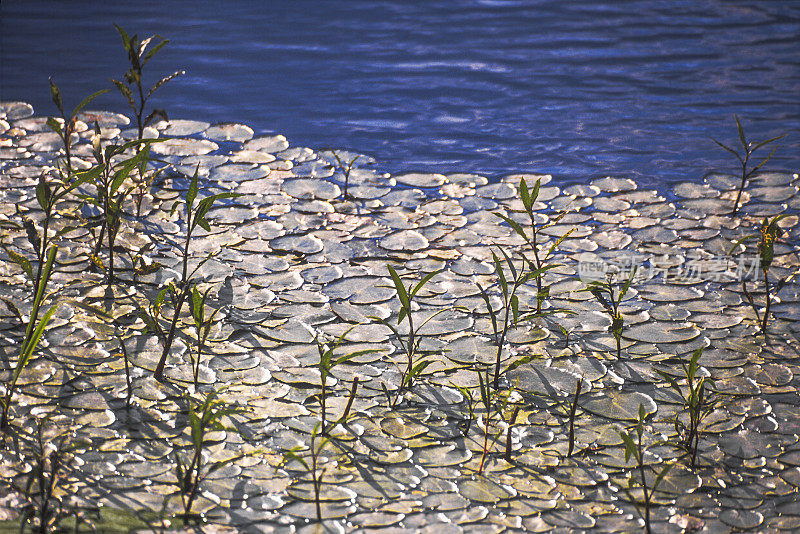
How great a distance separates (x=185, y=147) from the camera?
372 cm

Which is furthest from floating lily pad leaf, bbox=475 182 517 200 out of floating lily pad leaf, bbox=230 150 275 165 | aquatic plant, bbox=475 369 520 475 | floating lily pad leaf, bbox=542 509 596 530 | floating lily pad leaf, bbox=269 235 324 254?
floating lily pad leaf, bbox=542 509 596 530

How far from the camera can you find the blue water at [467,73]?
4.02 metres

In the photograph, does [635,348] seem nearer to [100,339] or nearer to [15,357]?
[100,339]

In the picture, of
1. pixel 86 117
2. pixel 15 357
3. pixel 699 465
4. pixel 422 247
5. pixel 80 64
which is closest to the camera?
pixel 699 465

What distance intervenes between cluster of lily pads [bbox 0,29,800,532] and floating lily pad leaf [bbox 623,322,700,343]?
1 centimetres

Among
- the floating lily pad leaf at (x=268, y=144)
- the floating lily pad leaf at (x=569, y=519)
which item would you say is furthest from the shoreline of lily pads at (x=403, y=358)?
the floating lily pad leaf at (x=268, y=144)

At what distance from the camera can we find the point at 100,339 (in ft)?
7.72

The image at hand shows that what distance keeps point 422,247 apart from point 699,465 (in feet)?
4.17

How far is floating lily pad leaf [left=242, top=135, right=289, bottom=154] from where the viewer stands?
3.75 m

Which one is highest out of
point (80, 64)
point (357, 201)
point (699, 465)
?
point (80, 64)

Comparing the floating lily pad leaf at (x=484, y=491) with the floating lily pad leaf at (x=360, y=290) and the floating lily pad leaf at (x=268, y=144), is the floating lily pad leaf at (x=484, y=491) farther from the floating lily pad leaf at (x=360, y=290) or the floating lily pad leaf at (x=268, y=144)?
the floating lily pad leaf at (x=268, y=144)

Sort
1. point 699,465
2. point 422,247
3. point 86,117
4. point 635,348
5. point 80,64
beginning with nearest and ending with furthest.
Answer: point 699,465
point 635,348
point 422,247
point 86,117
point 80,64

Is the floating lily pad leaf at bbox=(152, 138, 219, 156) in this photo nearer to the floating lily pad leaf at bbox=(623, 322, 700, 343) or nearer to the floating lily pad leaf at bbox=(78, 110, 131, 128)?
the floating lily pad leaf at bbox=(78, 110, 131, 128)

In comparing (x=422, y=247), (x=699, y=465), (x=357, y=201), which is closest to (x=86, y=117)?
(x=357, y=201)
